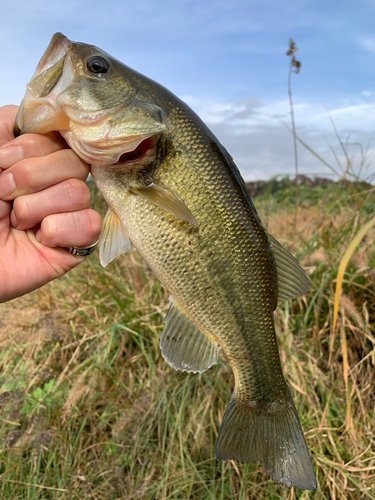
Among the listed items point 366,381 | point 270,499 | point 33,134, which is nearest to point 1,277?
point 33,134

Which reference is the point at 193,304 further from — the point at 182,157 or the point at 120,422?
the point at 120,422

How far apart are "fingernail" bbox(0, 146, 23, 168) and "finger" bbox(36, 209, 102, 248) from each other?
263 millimetres

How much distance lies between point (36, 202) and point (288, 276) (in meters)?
1.19

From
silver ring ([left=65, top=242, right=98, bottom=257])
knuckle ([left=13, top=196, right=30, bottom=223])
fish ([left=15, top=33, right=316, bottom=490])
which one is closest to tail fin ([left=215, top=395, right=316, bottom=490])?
fish ([left=15, top=33, right=316, bottom=490])

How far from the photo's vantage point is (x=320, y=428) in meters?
2.64

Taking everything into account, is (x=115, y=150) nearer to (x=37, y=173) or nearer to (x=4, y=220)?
(x=37, y=173)

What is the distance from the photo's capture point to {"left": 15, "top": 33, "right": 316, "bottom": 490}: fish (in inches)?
60.2

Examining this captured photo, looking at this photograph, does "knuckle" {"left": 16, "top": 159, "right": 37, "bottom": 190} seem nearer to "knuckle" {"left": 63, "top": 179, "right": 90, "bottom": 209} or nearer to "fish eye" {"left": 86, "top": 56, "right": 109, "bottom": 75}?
"knuckle" {"left": 63, "top": 179, "right": 90, "bottom": 209}

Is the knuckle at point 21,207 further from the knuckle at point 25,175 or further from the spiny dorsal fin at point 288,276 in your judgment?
the spiny dorsal fin at point 288,276

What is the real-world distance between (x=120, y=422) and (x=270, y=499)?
3.85 feet

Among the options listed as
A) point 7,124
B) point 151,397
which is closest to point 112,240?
point 7,124

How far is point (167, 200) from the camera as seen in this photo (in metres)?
1.55

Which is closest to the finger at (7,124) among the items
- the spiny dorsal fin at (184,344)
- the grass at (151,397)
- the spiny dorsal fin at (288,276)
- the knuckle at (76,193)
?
the knuckle at (76,193)

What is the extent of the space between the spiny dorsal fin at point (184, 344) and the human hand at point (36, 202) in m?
0.52
